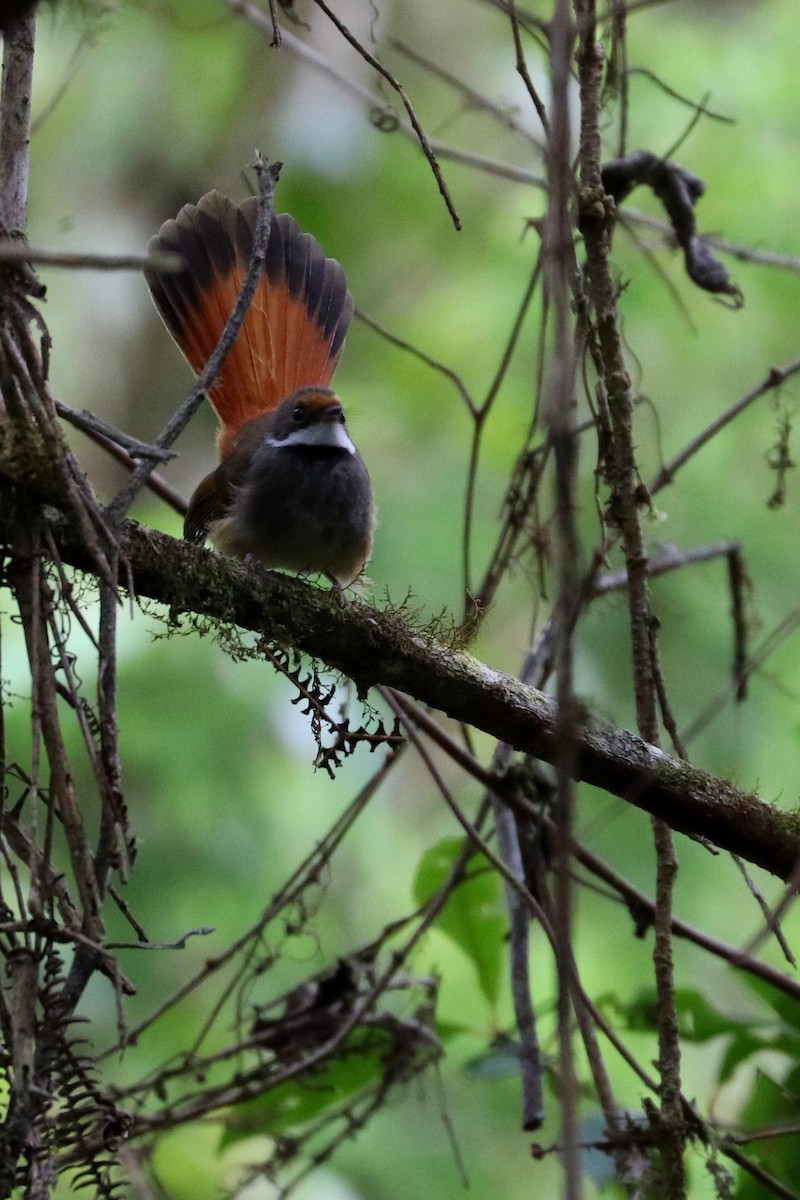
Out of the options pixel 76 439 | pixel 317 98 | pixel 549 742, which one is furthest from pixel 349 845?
pixel 317 98

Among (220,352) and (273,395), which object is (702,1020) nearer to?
(220,352)

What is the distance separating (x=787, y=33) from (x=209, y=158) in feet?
12.8

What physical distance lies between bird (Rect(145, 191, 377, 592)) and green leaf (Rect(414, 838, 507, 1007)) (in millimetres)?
707

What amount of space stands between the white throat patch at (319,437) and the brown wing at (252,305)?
1.07 ft

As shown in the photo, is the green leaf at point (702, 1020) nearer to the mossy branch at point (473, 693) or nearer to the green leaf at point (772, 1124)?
the green leaf at point (772, 1124)

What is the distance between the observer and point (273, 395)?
3.45m

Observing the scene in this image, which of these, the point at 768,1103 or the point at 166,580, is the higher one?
the point at 166,580

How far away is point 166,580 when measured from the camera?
6.39 feet

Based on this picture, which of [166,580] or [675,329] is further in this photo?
[675,329]

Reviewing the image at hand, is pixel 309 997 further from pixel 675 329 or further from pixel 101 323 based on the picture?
pixel 101 323

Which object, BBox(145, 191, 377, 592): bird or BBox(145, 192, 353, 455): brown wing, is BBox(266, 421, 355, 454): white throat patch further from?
BBox(145, 192, 353, 455): brown wing

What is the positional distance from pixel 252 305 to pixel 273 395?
0.82ft

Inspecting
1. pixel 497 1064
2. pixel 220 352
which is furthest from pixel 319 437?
pixel 497 1064

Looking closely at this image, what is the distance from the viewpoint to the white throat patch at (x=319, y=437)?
3.08 meters
